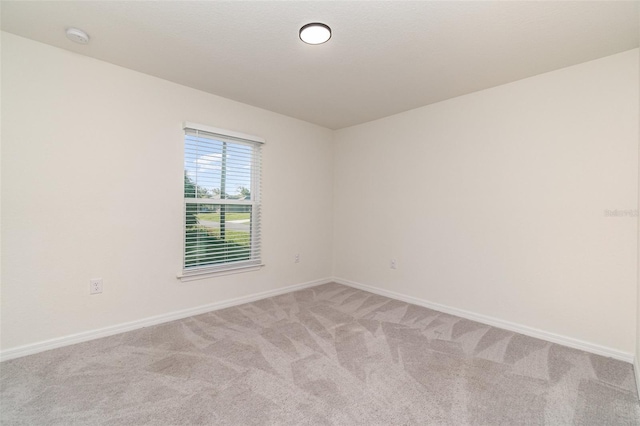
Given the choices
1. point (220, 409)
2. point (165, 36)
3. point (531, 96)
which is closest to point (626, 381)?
point (531, 96)

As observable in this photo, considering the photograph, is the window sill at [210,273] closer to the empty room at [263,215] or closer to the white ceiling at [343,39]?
the empty room at [263,215]

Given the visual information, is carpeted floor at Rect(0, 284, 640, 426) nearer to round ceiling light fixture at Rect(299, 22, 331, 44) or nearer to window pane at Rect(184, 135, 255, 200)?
window pane at Rect(184, 135, 255, 200)

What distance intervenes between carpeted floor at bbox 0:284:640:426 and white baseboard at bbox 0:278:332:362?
8 centimetres

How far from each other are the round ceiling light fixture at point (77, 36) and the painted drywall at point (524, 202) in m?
3.16

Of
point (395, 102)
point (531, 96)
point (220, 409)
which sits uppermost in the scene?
point (395, 102)

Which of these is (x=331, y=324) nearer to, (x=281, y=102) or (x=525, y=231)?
(x=525, y=231)

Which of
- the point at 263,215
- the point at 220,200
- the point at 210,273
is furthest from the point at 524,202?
the point at 210,273

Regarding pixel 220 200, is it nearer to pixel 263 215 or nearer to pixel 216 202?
pixel 216 202

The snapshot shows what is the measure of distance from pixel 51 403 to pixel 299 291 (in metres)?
2.66

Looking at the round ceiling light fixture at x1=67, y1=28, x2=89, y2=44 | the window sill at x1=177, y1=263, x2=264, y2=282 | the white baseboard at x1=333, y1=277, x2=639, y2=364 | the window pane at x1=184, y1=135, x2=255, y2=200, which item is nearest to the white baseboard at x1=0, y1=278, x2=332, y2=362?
the window sill at x1=177, y1=263, x2=264, y2=282

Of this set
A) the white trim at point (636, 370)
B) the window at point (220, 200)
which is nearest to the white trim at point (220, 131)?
the window at point (220, 200)

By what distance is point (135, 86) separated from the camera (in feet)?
8.84

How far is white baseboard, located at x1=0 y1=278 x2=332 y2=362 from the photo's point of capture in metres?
2.18

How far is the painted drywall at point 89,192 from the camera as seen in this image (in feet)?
7.16
